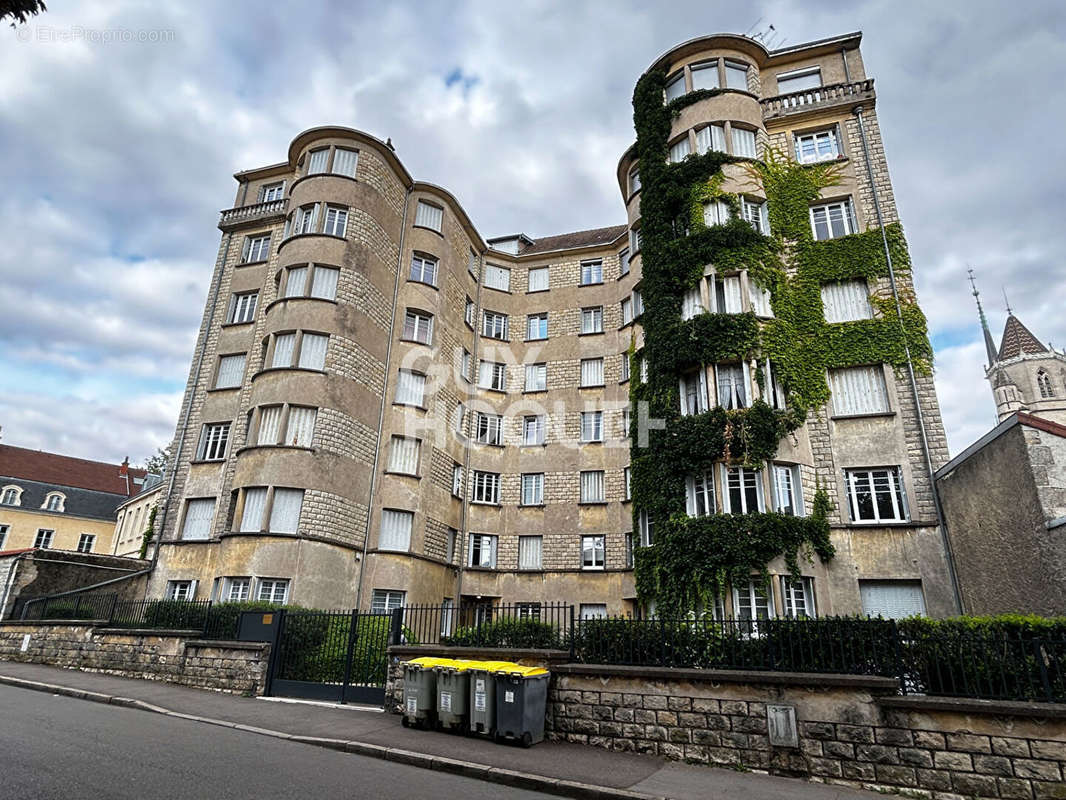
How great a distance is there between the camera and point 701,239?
2094 cm

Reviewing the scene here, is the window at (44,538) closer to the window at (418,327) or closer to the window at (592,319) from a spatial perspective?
the window at (418,327)

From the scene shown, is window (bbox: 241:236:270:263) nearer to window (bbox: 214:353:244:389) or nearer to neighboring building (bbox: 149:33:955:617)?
neighboring building (bbox: 149:33:955:617)

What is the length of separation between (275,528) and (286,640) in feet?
22.5

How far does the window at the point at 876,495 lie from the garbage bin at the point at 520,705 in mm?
12346

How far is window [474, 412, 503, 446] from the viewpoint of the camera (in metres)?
28.4

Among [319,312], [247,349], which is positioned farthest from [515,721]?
[247,349]

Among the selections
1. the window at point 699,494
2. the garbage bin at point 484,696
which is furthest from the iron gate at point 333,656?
the window at point 699,494

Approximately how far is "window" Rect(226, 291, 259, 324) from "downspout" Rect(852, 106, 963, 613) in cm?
2475

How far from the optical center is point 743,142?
2267 cm

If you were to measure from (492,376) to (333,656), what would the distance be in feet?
57.1

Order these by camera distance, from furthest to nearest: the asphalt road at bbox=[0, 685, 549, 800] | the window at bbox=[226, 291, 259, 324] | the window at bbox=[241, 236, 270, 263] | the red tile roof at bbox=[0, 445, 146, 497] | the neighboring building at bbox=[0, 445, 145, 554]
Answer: the red tile roof at bbox=[0, 445, 146, 497], the neighboring building at bbox=[0, 445, 145, 554], the window at bbox=[241, 236, 270, 263], the window at bbox=[226, 291, 259, 324], the asphalt road at bbox=[0, 685, 549, 800]

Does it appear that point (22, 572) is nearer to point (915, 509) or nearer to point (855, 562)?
point (855, 562)

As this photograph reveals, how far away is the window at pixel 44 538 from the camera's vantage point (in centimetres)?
4819

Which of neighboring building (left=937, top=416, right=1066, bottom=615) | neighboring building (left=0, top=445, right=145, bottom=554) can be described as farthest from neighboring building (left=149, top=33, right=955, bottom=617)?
neighboring building (left=0, top=445, right=145, bottom=554)
